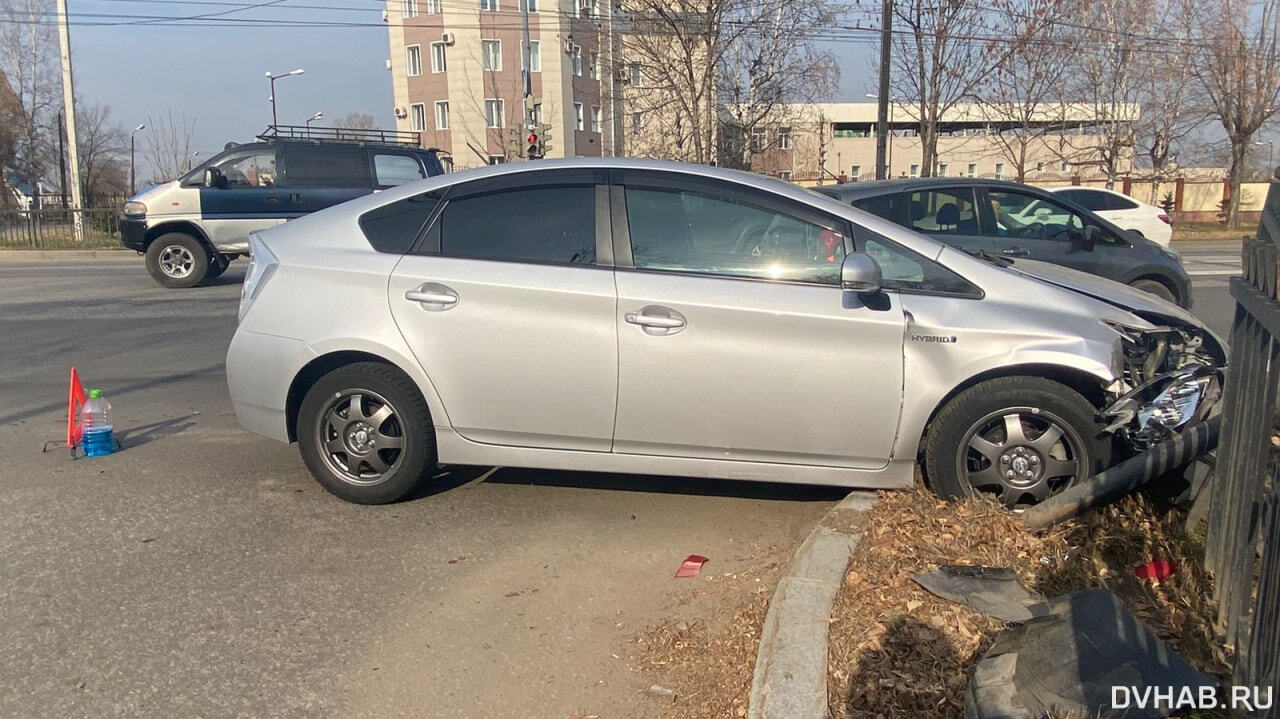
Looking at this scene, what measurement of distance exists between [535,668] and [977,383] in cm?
235

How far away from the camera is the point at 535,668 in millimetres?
3479

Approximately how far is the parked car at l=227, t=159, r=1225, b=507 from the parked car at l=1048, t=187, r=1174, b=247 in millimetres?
13002

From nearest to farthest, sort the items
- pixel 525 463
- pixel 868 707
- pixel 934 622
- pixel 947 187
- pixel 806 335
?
1. pixel 868 707
2. pixel 934 622
3. pixel 806 335
4. pixel 525 463
5. pixel 947 187

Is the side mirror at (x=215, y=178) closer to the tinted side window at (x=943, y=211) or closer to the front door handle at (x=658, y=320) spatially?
the tinted side window at (x=943, y=211)

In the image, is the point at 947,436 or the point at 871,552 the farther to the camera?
the point at 947,436

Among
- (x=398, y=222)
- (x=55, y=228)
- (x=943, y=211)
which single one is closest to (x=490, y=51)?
(x=55, y=228)

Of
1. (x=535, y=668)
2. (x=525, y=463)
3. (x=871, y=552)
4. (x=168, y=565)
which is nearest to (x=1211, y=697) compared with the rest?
(x=871, y=552)

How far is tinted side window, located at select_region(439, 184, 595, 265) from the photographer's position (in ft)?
15.5

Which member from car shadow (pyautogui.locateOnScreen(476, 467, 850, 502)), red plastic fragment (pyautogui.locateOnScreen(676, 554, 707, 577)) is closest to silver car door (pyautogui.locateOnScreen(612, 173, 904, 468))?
red plastic fragment (pyautogui.locateOnScreen(676, 554, 707, 577))

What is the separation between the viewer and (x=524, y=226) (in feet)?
15.8

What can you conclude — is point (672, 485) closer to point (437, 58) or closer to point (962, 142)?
point (962, 142)

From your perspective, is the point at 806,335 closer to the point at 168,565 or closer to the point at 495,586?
the point at 495,586

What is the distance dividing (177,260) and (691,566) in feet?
42.7

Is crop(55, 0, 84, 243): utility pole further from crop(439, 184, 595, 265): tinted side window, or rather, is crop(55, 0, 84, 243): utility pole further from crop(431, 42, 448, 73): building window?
crop(431, 42, 448, 73): building window
